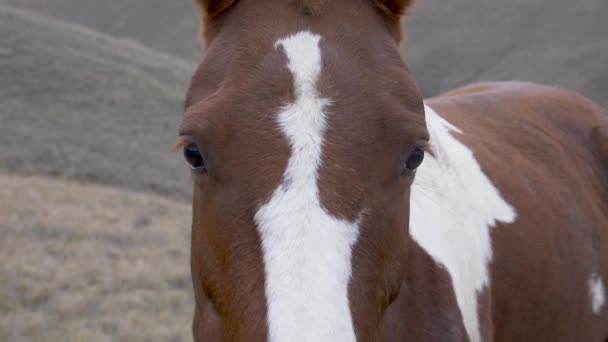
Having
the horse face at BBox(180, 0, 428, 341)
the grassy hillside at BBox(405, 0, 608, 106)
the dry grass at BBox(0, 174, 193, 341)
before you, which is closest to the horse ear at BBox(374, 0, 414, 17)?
the horse face at BBox(180, 0, 428, 341)

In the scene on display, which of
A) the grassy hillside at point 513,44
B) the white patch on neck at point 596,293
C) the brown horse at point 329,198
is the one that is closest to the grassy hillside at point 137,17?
the grassy hillside at point 513,44

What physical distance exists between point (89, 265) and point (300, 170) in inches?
325

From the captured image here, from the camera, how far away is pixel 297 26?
2.06m

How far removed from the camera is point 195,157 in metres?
1.93

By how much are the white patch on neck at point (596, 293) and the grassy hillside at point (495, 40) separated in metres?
31.4

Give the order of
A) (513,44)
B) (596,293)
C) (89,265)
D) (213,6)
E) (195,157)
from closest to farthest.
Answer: (195,157), (213,6), (596,293), (89,265), (513,44)

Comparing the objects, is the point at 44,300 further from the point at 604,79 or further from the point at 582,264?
the point at 604,79

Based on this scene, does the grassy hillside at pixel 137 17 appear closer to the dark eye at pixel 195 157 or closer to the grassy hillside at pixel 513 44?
the grassy hillside at pixel 513 44

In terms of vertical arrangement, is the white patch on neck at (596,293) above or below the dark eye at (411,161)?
below

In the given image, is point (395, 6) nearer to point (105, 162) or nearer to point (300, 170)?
point (300, 170)

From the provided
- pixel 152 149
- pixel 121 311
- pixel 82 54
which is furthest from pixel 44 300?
pixel 82 54

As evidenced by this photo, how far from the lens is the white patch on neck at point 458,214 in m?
2.65

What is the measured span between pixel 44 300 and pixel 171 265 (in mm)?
2407

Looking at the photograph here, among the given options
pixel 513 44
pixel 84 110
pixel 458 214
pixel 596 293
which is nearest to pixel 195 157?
pixel 458 214
